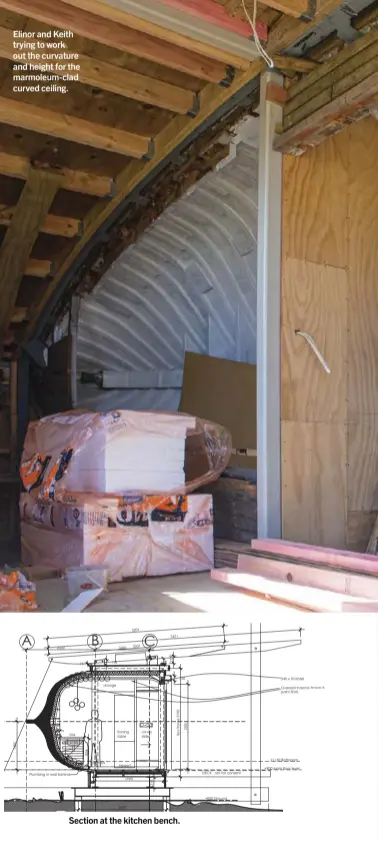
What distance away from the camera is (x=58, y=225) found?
461 centimetres

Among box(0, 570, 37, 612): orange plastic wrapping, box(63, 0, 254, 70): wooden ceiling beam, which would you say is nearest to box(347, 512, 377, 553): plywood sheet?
box(0, 570, 37, 612): orange plastic wrapping

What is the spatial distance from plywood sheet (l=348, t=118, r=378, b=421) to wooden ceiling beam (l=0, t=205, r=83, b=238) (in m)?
2.01

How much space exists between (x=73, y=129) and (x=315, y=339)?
1797 millimetres

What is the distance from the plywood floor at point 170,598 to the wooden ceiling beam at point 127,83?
247 cm

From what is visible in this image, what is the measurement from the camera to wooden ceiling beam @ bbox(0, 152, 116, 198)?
13.0ft

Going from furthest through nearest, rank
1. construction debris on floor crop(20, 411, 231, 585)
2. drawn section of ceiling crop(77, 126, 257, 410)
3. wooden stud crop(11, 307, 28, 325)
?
wooden stud crop(11, 307, 28, 325) < drawn section of ceiling crop(77, 126, 257, 410) < construction debris on floor crop(20, 411, 231, 585)

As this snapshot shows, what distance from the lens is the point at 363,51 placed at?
8.82 ft

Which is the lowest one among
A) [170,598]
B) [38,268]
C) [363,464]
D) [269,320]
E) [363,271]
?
[170,598]

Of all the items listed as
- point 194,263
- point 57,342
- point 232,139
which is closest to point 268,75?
point 232,139

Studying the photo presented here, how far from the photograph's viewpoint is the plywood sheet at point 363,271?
3.51 metres

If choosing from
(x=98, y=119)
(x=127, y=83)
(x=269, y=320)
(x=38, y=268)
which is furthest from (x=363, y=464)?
(x=38, y=268)

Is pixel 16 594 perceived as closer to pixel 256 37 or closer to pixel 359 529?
pixel 359 529

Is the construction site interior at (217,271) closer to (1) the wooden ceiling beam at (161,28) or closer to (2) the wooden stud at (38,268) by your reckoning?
(1) the wooden ceiling beam at (161,28)

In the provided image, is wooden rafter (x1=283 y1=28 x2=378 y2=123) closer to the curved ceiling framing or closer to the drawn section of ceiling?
the curved ceiling framing
